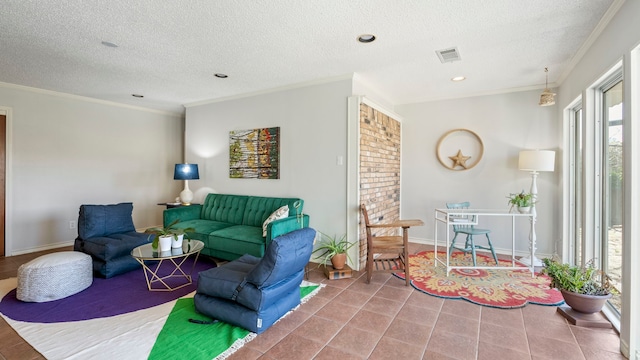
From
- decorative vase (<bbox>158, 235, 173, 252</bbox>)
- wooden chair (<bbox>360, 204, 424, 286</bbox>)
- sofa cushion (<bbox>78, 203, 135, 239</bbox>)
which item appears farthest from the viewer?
sofa cushion (<bbox>78, 203, 135, 239</bbox>)

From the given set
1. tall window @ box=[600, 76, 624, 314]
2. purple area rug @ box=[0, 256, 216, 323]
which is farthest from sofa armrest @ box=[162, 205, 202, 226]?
tall window @ box=[600, 76, 624, 314]

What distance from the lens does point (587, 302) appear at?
7.91 feet

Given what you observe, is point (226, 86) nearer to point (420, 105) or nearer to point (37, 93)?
point (37, 93)

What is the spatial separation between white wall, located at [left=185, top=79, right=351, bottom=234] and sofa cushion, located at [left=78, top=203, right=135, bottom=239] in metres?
1.40

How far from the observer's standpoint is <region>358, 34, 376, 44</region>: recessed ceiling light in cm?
272

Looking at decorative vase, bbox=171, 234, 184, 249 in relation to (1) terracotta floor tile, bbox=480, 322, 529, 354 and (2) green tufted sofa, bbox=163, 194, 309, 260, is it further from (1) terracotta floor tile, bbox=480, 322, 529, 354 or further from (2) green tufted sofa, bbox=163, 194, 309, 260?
(1) terracotta floor tile, bbox=480, 322, 529, 354

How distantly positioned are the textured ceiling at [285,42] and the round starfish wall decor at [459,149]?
0.78 meters

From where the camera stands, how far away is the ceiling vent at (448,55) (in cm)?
303

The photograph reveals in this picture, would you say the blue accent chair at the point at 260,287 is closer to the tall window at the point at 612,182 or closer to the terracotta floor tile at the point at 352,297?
the terracotta floor tile at the point at 352,297

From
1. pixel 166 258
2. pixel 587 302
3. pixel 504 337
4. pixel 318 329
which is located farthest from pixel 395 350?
pixel 166 258

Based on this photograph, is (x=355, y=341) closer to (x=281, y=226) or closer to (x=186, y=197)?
(x=281, y=226)

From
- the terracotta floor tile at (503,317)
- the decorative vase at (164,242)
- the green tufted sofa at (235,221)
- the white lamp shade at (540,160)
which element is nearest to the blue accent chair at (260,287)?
the decorative vase at (164,242)

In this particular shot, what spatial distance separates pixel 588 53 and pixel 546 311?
243cm

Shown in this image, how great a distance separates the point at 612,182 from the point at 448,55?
186cm
